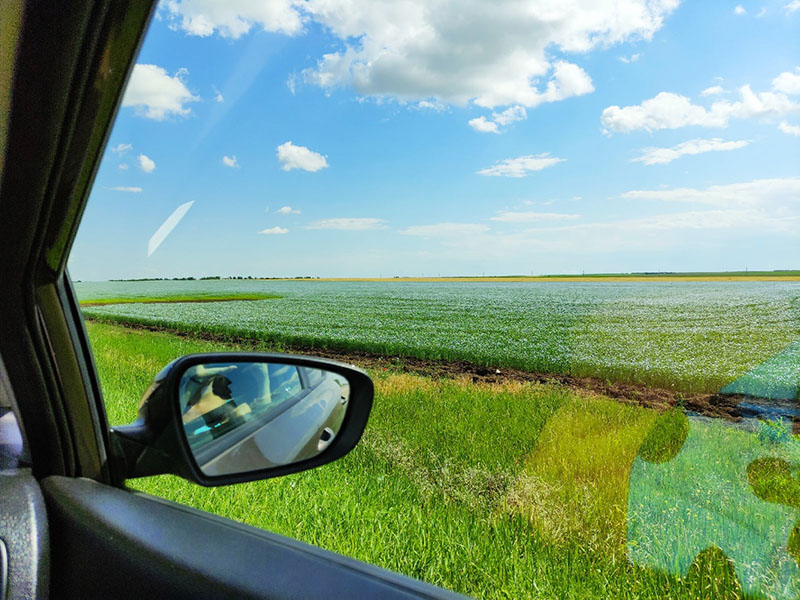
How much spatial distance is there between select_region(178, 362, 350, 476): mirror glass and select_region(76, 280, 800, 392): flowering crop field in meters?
0.61

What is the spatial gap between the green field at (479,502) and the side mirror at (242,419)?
73 centimetres

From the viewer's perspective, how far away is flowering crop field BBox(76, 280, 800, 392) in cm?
752

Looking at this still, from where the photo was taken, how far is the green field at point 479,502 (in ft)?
6.62

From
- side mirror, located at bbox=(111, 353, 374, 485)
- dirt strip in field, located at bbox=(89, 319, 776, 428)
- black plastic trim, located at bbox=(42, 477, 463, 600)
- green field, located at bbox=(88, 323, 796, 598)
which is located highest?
side mirror, located at bbox=(111, 353, 374, 485)

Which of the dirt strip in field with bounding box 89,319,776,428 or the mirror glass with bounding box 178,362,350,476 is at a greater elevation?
the mirror glass with bounding box 178,362,350,476

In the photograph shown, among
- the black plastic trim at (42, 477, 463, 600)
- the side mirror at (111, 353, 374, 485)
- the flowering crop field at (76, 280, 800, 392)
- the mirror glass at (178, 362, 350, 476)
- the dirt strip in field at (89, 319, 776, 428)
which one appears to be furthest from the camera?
the flowering crop field at (76, 280, 800, 392)

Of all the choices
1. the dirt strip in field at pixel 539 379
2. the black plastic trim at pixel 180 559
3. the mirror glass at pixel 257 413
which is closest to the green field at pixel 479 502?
the mirror glass at pixel 257 413

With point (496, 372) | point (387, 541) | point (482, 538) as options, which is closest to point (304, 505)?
point (387, 541)

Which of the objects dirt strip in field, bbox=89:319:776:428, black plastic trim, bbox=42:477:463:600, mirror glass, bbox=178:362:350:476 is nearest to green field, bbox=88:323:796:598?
mirror glass, bbox=178:362:350:476

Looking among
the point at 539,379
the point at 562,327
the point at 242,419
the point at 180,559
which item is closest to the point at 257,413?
the point at 242,419

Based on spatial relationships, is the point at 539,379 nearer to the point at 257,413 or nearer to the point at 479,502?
the point at 479,502

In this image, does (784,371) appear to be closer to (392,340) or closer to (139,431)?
(139,431)

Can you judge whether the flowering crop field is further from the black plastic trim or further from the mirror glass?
the black plastic trim

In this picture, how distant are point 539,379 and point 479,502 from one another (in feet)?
20.3
